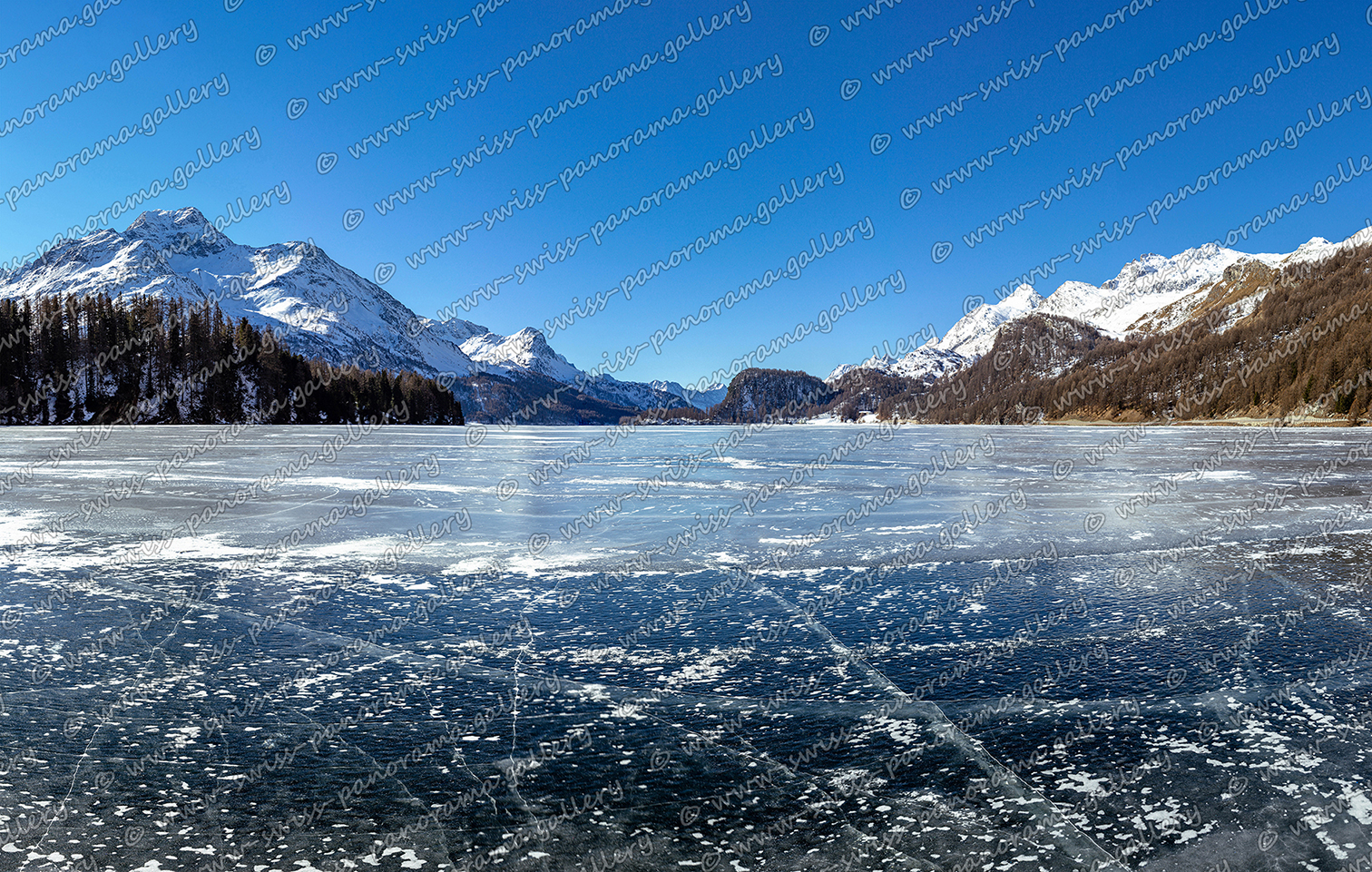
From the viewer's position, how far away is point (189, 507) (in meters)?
15.7

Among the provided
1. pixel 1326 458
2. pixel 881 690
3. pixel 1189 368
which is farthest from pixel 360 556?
pixel 1189 368

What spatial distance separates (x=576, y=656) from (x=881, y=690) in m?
2.61

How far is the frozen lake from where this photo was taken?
3586 mm

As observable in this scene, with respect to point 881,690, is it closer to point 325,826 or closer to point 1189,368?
point 325,826

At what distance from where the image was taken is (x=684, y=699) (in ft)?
17.8


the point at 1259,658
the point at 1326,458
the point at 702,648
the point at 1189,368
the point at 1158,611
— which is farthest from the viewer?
the point at 1189,368
